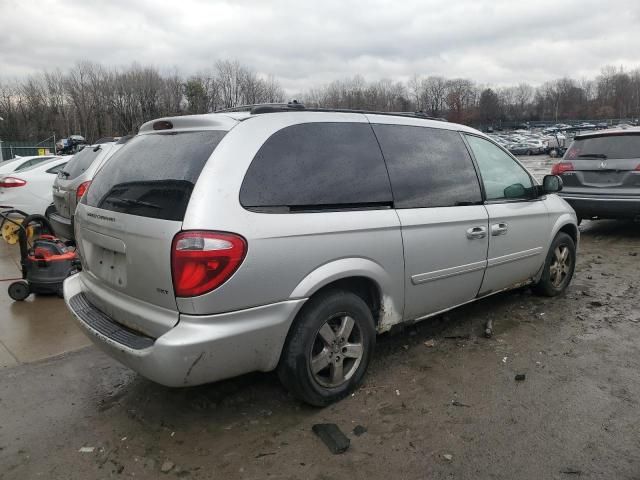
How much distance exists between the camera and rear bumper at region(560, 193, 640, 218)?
23.9ft

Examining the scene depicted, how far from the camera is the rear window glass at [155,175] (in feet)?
8.61

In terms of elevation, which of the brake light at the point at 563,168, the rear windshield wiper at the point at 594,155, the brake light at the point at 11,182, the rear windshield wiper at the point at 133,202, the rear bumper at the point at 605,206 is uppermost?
the rear windshield wiper at the point at 133,202

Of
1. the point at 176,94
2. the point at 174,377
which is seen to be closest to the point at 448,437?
the point at 174,377

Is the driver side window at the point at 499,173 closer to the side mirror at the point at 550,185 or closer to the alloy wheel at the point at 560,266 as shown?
the side mirror at the point at 550,185

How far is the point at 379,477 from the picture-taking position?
96.9 inches

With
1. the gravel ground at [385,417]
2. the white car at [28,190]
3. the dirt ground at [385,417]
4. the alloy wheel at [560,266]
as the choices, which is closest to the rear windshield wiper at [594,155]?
→ the alloy wheel at [560,266]

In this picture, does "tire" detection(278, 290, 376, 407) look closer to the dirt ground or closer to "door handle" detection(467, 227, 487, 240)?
the dirt ground

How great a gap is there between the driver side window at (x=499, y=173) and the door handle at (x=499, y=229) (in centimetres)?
23

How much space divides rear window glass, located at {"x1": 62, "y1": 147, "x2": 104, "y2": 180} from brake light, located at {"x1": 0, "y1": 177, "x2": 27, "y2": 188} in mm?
1809

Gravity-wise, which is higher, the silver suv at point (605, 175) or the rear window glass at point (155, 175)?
the rear window glass at point (155, 175)

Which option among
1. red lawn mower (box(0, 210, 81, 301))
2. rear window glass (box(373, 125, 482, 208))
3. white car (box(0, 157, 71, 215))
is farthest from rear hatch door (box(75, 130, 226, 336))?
white car (box(0, 157, 71, 215))

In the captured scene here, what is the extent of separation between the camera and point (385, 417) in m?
2.98

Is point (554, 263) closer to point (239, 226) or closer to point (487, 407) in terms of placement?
point (487, 407)

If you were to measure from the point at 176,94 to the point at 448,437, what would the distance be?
67.7 meters
